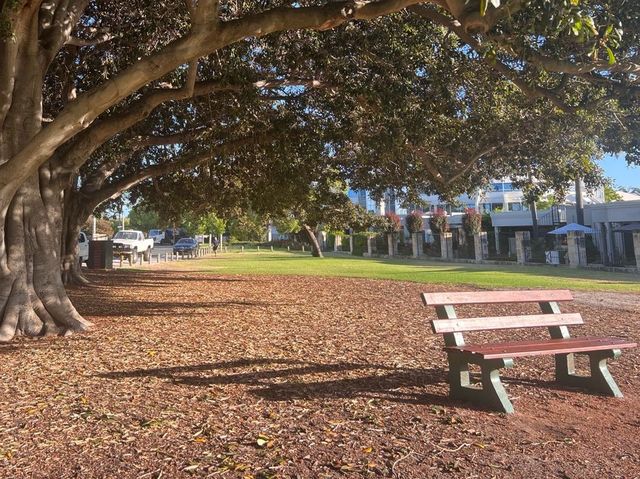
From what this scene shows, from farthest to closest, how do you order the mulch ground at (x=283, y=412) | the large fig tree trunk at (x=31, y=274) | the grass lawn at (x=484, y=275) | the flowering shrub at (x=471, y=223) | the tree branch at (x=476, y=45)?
the flowering shrub at (x=471, y=223) < the grass lawn at (x=484, y=275) < the tree branch at (x=476, y=45) < the large fig tree trunk at (x=31, y=274) < the mulch ground at (x=283, y=412)

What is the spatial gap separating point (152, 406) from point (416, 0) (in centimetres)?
475

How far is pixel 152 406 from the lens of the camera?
4707mm

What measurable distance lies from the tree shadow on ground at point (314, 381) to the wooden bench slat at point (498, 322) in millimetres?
639

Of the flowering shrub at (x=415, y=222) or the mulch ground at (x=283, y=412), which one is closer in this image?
the mulch ground at (x=283, y=412)

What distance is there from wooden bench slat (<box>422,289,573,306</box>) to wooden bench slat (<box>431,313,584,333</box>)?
0.17 meters

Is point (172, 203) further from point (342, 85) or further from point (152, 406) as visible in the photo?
point (152, 406)

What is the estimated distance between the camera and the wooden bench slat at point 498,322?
16.3 ft

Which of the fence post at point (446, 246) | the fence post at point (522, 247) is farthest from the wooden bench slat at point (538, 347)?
the fence post at point (446, 246)

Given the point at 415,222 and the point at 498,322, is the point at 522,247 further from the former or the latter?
the point at 498,322

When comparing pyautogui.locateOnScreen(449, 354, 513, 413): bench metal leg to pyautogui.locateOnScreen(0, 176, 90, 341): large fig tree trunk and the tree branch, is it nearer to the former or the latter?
the tree branch

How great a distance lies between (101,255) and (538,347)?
23.6 m

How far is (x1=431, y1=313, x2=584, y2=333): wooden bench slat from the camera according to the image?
16.3 ft

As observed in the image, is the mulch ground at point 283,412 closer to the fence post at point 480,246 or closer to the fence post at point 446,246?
the fence post at point 480,246

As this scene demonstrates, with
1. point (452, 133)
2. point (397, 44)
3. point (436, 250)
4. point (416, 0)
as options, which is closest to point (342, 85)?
point (397, 44)
